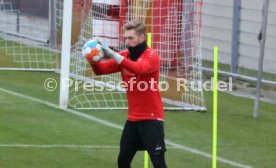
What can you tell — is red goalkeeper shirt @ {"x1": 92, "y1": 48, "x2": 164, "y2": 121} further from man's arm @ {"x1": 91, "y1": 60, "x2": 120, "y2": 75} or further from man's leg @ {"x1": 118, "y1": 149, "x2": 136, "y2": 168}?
man's leg @ {"x1": 118, "y1": 149, "x2": 136, "y2": 168}

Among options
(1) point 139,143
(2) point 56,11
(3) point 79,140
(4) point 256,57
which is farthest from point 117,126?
(2) point 56,11

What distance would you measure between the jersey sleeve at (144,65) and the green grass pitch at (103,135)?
241cm

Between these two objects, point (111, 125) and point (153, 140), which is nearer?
point (153, 140)

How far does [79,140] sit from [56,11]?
8.33 meters

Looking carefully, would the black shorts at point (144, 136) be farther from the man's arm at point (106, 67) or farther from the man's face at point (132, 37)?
the man's face at point (132, 37)

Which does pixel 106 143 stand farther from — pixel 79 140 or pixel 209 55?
pixel 209 55

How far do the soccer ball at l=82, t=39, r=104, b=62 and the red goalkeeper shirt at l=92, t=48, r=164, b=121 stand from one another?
21 cm

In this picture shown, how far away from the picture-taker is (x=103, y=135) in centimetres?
1285

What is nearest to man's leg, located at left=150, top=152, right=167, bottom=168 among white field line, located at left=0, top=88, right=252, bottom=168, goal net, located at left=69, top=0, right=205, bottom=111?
white field line, located at left=0, top=88, right=252, bottom=168

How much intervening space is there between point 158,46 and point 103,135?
3.08 metres

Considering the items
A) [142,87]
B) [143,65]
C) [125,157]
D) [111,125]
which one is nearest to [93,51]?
[143,65]

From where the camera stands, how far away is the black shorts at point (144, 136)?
927 centimetres

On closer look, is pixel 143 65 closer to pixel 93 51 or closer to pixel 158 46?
pixel 93 51

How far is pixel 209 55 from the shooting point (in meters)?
19.7
